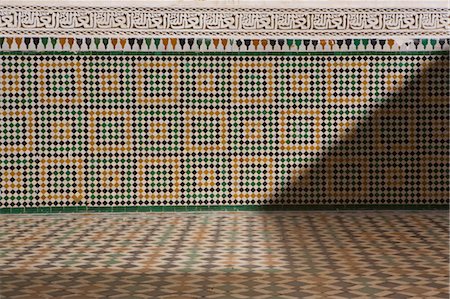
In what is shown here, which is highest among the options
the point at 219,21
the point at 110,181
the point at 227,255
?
the point at 219,21

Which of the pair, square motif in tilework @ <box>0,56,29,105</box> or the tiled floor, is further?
square motif in tilework @ <box>0,56,29,105</box>

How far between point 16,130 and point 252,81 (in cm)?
128

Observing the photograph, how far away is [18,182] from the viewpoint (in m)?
5.04

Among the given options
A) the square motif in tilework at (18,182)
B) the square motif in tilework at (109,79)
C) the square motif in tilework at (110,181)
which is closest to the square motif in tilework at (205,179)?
the square motif in tilework at (110,181)

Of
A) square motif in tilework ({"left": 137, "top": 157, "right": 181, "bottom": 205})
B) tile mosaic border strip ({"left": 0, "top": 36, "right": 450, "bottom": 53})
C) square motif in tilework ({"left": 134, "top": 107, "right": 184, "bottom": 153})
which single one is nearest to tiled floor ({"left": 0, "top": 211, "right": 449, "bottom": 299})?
square motif in tilework ({"left": 137, "top": 157, "right": 181, "bottom": 205})

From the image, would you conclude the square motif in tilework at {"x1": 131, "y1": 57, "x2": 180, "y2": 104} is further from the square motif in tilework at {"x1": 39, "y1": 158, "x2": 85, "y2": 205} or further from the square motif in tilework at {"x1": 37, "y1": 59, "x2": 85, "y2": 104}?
Answer: the square motif in tilework at {"x1": 39, "y1": 158, "x2": 85, "y2": 205}

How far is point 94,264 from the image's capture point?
3393 millimetres

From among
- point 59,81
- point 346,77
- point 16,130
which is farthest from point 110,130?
A: point 346,77

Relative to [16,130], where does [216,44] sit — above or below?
above

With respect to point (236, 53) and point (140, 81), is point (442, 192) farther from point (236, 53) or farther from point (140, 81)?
point (140, 81)

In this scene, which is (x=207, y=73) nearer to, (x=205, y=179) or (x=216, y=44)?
(x=216, y=44)

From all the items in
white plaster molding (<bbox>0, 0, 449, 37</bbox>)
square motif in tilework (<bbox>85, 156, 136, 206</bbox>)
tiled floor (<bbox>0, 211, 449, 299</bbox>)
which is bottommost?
tiled floor (<bbox>0, 211, 449, 299</bbox>)

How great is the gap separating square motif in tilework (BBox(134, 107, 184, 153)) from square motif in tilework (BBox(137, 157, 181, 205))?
2.7 inches

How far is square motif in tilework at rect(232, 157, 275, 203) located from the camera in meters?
5.09
